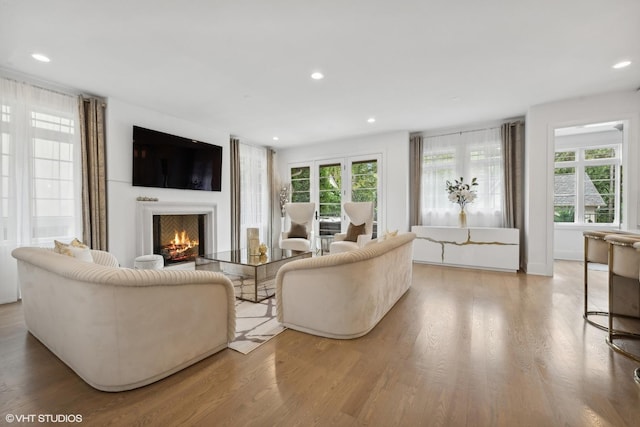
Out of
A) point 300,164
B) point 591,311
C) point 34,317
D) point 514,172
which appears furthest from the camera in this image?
point 300,164

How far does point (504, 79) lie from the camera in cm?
325

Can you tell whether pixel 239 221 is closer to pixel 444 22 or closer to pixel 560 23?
pixel 444 22

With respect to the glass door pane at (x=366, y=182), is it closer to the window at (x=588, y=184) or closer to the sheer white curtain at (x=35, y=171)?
the window at (x=588, y=184)

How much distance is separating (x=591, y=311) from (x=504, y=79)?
2610 mm

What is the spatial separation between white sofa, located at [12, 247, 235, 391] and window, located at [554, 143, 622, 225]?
22.7 ft

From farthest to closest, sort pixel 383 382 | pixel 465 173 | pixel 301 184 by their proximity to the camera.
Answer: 1. pixel 301 184
2. pixel 465 173
3. pixel 383 382

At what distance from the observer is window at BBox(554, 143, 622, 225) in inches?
211

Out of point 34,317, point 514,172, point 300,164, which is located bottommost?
point 34,317

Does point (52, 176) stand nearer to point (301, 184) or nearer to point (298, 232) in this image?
point (298, 232)

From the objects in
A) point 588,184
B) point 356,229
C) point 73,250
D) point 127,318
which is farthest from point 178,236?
point 588,184

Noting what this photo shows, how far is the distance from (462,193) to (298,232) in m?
3.04

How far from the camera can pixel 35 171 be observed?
3.22 metres

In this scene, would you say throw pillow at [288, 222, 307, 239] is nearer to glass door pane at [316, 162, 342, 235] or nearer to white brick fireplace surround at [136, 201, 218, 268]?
glass door pane at [316, 162, 342, 235]

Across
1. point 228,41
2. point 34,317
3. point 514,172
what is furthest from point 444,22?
point 34,317
